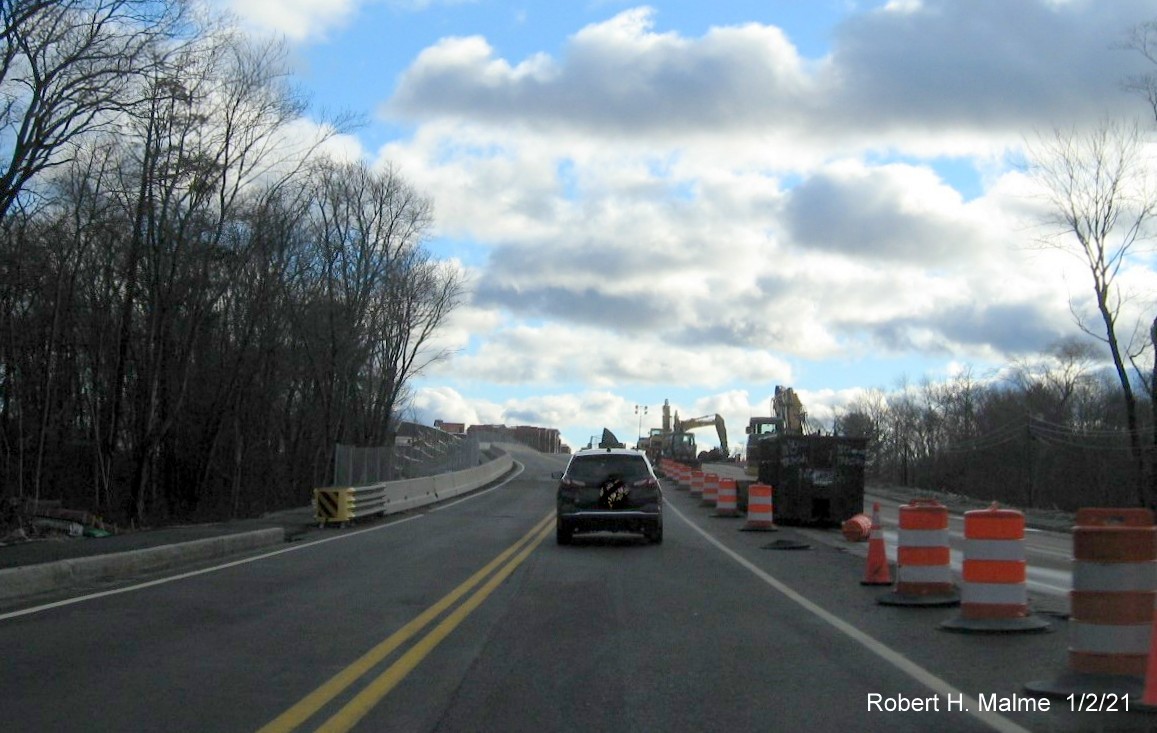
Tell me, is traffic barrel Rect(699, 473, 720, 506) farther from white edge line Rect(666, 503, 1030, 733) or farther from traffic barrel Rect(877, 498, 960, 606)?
traffic barrel Rect(877, 498, 960, 606)

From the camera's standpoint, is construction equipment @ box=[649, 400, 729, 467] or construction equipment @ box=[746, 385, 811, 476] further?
A: construction equipment @ box=[649, 400, 729, 467]

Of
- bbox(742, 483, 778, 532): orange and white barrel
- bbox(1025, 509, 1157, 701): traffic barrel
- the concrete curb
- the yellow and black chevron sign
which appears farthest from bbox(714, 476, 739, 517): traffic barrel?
bbox(1025, 509, 1157, 701): traffic barrel

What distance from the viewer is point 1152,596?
7117 mm

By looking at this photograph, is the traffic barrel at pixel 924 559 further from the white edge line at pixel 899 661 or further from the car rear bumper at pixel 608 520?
the car rear bumper at pixel 608 520

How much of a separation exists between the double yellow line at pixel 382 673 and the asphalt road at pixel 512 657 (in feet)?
0.08

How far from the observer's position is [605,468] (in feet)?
65.5

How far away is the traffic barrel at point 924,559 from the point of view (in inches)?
438

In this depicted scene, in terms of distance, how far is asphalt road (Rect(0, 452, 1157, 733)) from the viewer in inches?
264

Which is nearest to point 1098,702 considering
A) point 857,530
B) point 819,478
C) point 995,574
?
point 995,574

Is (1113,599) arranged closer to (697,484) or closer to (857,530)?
(857,530)

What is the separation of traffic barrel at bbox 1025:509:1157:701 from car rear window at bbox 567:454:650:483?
12765 millimetres

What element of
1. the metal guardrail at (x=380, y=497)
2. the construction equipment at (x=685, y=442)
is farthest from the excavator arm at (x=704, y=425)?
the metal guardrail at (x=380, y=497)

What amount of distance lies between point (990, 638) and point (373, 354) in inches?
2012

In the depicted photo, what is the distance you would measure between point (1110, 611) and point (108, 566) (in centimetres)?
1246
